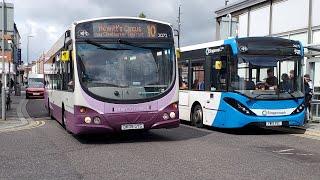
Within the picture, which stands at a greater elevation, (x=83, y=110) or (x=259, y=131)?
(x=83, y=110)

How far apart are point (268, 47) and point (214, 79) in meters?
1.87

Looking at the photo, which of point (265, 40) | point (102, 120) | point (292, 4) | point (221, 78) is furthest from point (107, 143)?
point (292, 4)

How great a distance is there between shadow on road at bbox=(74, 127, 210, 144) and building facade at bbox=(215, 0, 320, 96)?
17.1 ft

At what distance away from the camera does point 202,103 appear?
1650 centimetres

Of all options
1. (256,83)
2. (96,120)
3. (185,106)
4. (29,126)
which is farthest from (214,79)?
(29,126)

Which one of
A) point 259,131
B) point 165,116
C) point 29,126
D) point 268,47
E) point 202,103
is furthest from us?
point 29,126

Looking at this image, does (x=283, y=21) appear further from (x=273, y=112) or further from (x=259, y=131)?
(x=273, y=112)

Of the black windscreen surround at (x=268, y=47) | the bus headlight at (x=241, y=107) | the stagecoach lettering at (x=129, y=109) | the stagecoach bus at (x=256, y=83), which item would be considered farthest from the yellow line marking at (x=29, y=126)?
the black windscreen surround at (x=268, y=47)

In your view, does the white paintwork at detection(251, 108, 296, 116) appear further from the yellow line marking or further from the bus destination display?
the yellow line marking

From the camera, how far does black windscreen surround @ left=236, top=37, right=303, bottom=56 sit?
14531 millimetres

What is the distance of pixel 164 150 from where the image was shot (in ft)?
37.6

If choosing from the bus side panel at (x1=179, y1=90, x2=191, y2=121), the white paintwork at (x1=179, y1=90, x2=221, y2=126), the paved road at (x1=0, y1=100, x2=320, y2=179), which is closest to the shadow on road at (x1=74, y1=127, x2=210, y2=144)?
the paved road at (x1=0, y1=100, x2=320, y2=179)

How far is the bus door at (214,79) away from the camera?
14992 mm

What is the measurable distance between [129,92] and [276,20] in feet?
43.8
